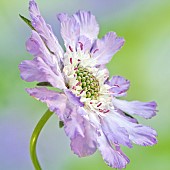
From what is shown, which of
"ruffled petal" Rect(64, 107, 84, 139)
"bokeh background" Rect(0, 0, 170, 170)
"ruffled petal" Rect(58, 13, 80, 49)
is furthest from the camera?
"bokeh background" Rect(0, 0, 170, 170)

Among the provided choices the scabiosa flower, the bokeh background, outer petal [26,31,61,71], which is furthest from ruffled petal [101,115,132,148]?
the bokeh background

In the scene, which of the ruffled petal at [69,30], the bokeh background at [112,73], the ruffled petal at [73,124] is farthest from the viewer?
the bokeh background at [112,73]

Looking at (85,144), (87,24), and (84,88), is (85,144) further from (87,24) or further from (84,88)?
(87,24)

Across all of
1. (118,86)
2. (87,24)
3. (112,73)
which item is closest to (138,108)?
(118,86)

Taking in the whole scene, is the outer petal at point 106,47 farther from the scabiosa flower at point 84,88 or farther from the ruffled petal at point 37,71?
the ruffled petal at point 37,71

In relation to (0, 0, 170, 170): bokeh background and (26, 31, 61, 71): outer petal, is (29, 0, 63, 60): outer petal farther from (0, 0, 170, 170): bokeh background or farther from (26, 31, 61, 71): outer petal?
(0, 0, 170, 170): bokeh background

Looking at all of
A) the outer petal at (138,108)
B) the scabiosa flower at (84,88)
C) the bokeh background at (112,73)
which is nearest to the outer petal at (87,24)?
the scabiosa flower at (84,88)
